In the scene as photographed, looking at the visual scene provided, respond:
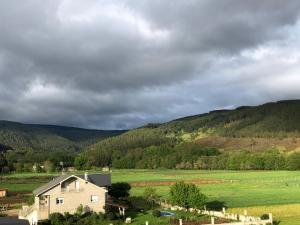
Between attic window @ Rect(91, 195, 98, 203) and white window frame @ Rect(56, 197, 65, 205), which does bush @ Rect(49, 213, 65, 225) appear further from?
attic window @ Rect(91, 195, 98, 203)

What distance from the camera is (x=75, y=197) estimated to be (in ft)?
191

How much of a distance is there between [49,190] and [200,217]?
18.3 m

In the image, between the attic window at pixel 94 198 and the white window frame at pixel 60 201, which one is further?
the attic window at pixel 94 198

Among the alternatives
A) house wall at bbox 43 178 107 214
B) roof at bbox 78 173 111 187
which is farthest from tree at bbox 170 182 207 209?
roof at bbox 78 173 111 187

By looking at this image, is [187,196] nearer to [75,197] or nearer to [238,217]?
[238,217]

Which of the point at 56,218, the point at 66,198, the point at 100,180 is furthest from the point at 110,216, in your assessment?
the point at 100,180

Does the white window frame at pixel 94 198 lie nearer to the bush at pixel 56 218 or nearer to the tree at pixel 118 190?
the bush at pixel 56 218

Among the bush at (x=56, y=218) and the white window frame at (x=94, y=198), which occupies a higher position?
the white window frame at (x=94, y=198)

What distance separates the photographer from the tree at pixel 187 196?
5806 cm

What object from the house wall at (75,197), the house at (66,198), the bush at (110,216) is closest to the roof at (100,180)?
the house at (66,198)

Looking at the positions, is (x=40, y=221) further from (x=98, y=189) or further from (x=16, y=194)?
(x=16, y=194)

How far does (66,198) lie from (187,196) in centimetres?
1471

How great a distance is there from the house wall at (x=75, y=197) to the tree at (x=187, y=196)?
8.97 m

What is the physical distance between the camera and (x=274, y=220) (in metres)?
50.5
